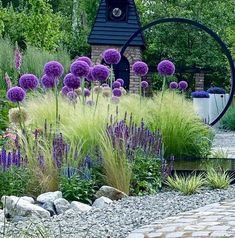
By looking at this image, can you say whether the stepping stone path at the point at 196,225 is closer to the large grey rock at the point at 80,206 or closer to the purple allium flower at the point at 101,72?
the large grey rock at the point at 80,206

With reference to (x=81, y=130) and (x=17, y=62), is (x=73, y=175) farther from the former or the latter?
(x=17, y=62)

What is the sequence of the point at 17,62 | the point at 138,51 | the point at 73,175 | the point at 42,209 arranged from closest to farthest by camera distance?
the point at 42,209 < the point at 73,175 < the point at 17,62 < the point at 138,51

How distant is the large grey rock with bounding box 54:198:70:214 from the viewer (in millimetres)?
5629

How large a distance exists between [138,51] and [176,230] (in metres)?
17.0

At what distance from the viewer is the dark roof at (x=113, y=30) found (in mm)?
21453

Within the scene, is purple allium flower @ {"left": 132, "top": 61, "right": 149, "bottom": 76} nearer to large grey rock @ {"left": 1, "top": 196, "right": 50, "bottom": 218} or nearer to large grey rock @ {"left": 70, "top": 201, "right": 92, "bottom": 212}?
large grey rock @ {"left": 70, "top": 201, "right": 92, "bottom": 212}

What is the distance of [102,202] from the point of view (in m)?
5.81

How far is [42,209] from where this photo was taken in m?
5.35

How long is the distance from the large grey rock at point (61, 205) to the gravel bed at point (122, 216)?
0.80ft

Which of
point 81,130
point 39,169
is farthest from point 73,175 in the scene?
point 81,130

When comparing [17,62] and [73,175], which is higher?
[17,62]

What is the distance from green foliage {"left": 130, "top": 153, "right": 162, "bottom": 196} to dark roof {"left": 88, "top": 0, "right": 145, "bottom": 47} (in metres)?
14.6

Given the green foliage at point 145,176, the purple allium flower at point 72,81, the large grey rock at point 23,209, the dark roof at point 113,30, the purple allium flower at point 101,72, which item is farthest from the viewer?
the dark roof at point 113,30

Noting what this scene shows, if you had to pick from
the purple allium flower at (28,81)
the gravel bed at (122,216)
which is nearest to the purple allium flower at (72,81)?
the purple allium flower at (28,81)
